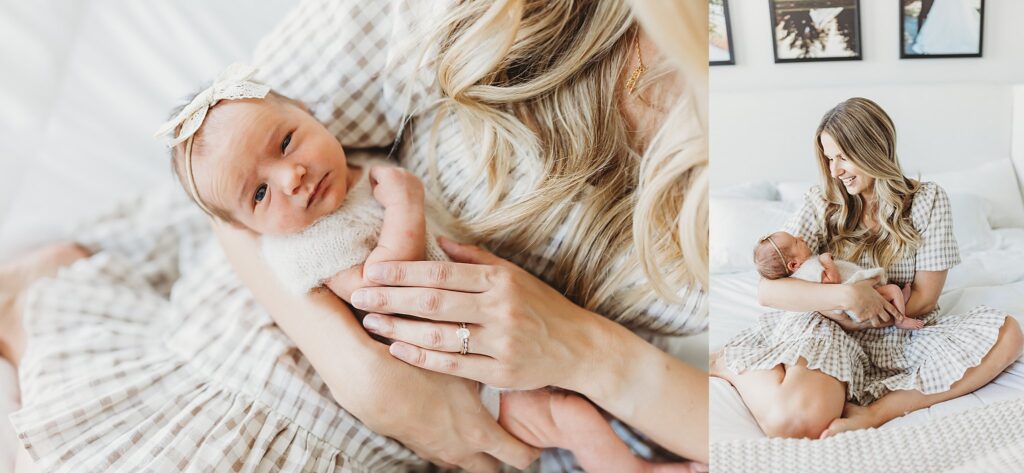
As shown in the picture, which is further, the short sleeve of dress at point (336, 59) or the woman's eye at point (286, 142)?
the short sleeve of dress at point (336, 59)

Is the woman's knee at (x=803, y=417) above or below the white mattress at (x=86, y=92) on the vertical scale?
below

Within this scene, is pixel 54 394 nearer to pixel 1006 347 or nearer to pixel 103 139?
pixel 103 139

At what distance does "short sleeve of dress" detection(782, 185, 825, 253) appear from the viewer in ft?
2.11

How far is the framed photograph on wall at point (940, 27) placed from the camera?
64 cm

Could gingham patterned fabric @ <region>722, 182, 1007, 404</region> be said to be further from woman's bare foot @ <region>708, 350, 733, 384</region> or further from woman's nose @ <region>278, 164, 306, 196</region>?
woman's nose @ <region>278, 164, 306, 196</region>

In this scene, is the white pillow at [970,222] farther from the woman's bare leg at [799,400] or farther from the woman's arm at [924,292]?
the woman's bare leg at [799,400]

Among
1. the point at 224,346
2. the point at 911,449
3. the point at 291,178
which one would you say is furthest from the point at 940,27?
the point at 224,346

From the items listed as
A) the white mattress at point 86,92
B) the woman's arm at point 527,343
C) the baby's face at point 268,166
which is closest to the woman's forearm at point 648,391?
the woman's arm at point 527,343

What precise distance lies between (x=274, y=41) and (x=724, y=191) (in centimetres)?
52

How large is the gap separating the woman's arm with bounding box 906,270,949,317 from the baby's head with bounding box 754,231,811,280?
110 millimetres

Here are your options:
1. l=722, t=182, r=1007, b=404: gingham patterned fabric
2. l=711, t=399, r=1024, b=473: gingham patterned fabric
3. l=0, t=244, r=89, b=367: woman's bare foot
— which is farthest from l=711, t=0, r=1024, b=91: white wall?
l=0, t=244, r=89, b=367: woman's bare foot

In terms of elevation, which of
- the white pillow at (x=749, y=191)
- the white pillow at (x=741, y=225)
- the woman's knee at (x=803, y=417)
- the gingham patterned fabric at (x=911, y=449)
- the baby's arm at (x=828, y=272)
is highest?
the white pillow at (x=749, y=191)

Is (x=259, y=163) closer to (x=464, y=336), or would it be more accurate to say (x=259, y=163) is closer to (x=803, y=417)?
(x=464, y=336)

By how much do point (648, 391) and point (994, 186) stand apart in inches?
15.8
